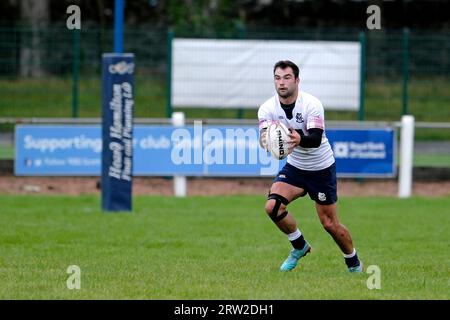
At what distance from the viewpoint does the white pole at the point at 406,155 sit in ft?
66.1

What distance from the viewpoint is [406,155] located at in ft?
66.4

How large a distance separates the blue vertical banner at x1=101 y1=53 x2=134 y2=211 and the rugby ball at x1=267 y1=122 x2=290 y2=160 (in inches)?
256

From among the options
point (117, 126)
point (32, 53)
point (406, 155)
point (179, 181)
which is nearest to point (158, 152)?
point (179, 181)

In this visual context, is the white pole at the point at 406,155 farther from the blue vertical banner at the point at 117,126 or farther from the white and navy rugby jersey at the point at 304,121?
the white and navy rugby jersey at the point at 304,121

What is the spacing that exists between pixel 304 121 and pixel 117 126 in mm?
6355

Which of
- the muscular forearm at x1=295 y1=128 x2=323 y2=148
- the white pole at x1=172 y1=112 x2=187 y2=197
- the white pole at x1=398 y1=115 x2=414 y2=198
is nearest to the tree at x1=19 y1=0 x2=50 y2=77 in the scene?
the white pole at x1=172 y1=112 x2=187 y2=197

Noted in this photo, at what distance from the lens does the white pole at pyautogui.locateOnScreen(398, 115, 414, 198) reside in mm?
20156

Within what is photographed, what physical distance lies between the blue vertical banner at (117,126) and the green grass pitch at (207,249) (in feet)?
1.37

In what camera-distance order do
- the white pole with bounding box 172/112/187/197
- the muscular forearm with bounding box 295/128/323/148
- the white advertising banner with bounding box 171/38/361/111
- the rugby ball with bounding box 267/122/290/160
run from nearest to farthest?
the rugby ball with bounding box 267/122/290/160
the muscular forearm with bounding box 295/128/323/148
the white pole with bounding box 172/112/187/197
the white advertising banner with bounding box 171/38/361/111

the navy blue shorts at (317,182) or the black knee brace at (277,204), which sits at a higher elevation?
the navy blue shorts at (317,182)

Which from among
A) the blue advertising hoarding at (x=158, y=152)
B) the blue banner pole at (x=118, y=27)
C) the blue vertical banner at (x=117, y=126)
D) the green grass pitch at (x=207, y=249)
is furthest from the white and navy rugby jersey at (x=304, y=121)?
the blue advertising hoarding at (x=158, y=152)

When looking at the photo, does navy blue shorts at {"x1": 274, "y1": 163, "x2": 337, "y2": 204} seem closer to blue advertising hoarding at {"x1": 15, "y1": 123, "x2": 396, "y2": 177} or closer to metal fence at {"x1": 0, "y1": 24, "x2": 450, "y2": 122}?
blue advertising hoarding at {"x1": 15, "y1": 123, "x2": 396, "y2": 177}
